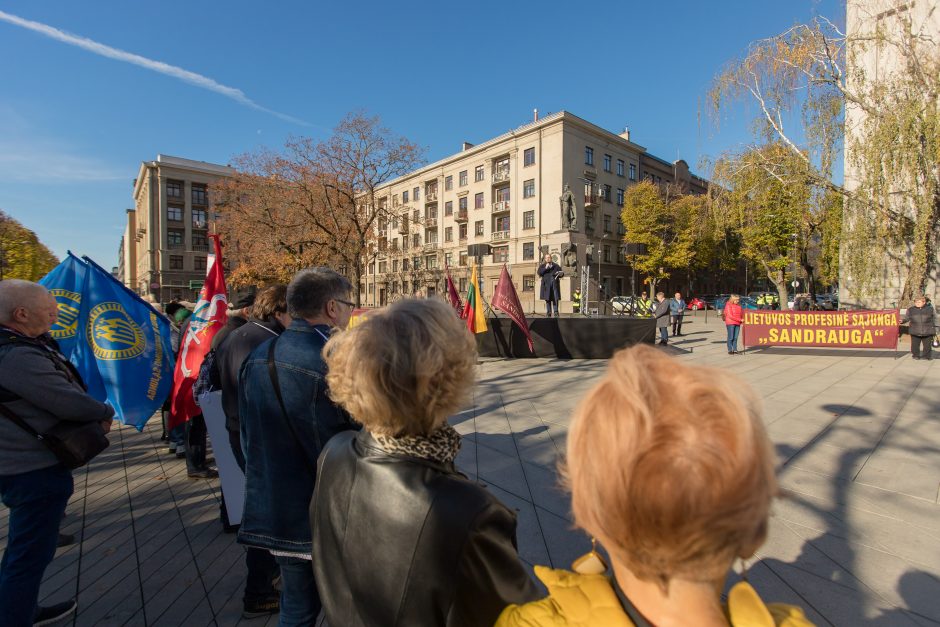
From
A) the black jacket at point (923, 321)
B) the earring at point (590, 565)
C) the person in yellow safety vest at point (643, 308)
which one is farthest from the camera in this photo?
the person in yellow safety vest at point (643, 308)

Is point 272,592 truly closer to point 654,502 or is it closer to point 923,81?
point 654,502

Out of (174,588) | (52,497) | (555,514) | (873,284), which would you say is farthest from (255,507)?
(873,284)

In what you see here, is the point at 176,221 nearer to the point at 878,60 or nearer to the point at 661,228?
the point at 661,228

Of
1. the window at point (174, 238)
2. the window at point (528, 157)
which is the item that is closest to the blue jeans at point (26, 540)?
the window at point (528, 157)

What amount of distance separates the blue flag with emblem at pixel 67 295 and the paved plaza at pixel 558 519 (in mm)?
1439

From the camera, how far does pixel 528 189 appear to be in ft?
146

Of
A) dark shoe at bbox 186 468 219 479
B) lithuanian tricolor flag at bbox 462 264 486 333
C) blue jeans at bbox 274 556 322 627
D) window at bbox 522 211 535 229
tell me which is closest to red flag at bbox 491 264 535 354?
lithuanian tricolor flag at bbox 462 264 486 333


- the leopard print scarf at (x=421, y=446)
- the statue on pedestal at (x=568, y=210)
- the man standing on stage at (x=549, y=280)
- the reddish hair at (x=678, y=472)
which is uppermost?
the statue on pedestal at (x=568, y=210)

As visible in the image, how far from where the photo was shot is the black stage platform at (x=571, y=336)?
11.1m

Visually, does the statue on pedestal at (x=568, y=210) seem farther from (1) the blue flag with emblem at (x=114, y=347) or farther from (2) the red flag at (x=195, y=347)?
(1) the blue flag with emblem at (x=114, y=347)

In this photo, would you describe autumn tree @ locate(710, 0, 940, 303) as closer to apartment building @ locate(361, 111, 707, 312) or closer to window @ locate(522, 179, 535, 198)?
apartment building @ locate(361, 111, 707, 312)

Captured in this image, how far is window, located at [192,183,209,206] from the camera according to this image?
6019 cm

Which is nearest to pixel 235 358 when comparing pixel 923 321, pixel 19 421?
pixel 19 421

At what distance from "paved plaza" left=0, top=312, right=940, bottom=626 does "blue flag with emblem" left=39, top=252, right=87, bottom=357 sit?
4.72 ft
